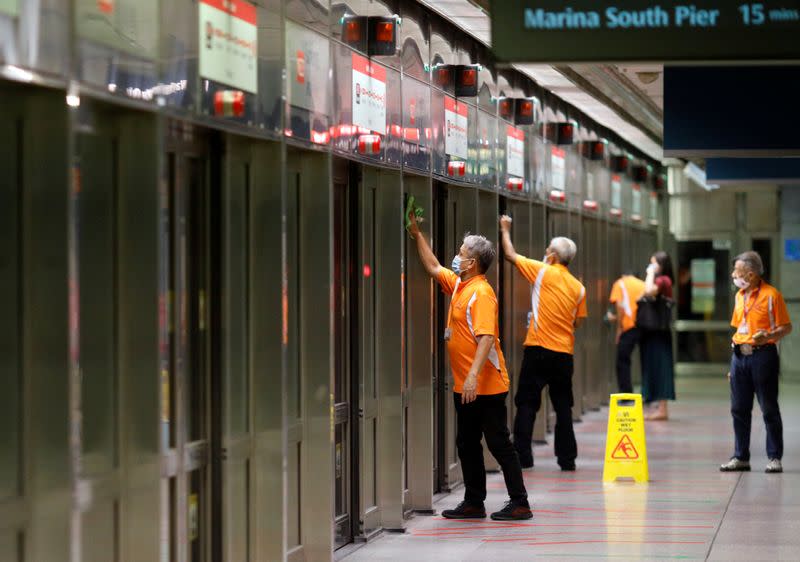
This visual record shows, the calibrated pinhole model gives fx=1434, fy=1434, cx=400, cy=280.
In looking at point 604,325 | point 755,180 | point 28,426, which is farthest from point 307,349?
point 604,325

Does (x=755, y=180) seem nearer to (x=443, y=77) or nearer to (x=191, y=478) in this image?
(x=443, y=77)

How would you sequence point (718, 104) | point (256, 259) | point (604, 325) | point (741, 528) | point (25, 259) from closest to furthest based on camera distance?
point (25, 259) → point (256, 259) → point (741, 528) → point (718, 104) → point (604, 325)

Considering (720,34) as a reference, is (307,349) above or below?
below

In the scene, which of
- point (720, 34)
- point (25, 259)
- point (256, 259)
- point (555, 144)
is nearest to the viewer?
point (25, 259)

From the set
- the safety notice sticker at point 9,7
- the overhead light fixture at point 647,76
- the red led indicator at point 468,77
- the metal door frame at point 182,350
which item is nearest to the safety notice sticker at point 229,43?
the metal door frame at point 182,350

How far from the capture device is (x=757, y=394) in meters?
10.9

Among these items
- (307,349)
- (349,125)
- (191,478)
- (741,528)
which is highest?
(349,125)

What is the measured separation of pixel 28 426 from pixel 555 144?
10080mm

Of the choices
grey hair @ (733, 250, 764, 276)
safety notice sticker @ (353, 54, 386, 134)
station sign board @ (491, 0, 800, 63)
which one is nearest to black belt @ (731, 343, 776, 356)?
grey hair @ (733, 250, 764, 276)

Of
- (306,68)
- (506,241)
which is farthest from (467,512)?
(306,68)

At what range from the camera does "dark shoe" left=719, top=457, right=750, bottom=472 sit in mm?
11172

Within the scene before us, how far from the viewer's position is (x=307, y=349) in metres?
7.23

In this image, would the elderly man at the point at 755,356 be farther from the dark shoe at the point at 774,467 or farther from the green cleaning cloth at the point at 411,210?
Answer: the green cleaning cloth at the point at 411,210

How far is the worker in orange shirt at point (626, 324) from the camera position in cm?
1550
